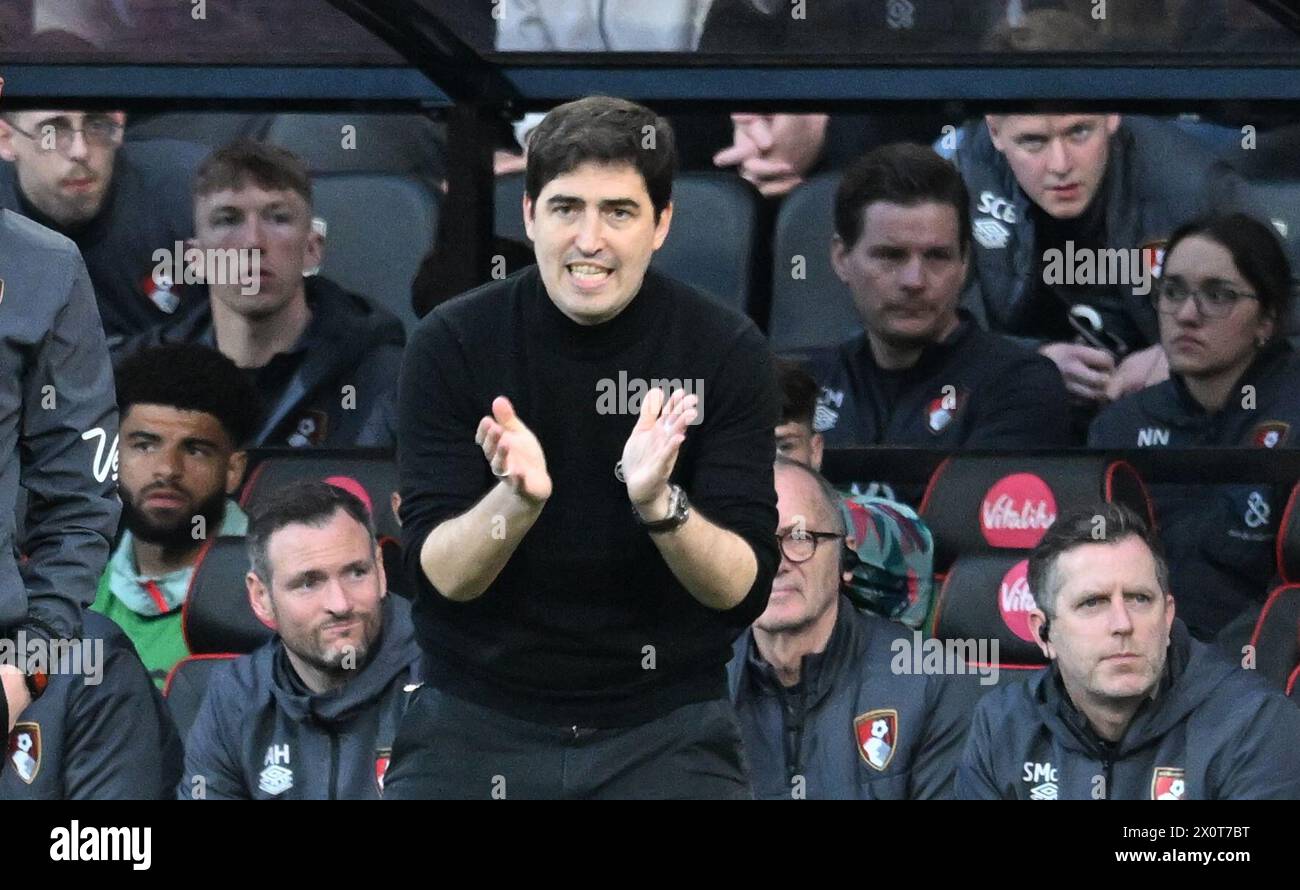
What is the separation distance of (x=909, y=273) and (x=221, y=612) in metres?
1.63

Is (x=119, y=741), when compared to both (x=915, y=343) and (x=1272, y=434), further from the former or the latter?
(x=1272, y=434)

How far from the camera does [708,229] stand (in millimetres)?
4898

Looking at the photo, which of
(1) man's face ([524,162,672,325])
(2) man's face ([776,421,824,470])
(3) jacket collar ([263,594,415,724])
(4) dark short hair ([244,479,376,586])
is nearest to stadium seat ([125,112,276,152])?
(4) dark short hair ([244,479,376,586])

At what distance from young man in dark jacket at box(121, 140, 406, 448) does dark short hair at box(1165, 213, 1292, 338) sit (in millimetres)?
1754

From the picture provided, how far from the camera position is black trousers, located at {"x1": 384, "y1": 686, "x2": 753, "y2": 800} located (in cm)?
312

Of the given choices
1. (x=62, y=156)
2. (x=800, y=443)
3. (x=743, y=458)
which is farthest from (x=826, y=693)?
(x=62, y=156)

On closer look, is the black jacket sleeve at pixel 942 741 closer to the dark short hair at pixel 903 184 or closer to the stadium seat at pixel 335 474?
the dark short hair at pixel 903 184

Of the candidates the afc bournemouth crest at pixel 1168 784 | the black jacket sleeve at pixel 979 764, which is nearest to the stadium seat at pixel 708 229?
the black jacket sleeve at pixel 979 764

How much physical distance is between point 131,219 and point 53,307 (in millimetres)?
1974

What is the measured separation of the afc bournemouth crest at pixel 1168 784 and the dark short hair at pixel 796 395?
1.02 metres

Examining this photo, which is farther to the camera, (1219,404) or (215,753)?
(1219,404)

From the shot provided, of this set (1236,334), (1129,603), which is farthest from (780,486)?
(1236,334)

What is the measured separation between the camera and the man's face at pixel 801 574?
4.52 meters

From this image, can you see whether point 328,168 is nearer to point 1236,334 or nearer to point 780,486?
point 780,486
